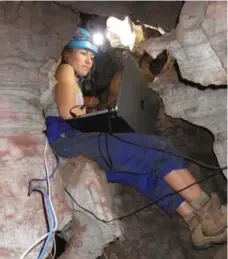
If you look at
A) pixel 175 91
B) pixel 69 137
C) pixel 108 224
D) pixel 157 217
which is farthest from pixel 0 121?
pixel 157 217

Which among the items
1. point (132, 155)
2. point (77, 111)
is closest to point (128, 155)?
point (132, 155)

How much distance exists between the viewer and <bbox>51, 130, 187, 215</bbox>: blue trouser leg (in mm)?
3424

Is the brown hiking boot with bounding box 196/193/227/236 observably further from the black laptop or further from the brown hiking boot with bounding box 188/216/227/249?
the black laptop

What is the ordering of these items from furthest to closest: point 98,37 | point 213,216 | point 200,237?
point 98,37 → point 200,237 → point 213,216

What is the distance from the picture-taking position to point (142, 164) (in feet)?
11.5

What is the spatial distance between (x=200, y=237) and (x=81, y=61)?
6.70 ft

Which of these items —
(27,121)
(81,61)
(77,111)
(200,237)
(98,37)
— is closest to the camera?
(200,237)

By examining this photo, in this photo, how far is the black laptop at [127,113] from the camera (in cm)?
335

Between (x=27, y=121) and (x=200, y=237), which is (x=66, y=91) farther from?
(x=200, y=237)

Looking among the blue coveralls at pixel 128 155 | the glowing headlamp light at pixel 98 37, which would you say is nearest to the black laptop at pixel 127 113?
the blue coveralls at pixel 128 155

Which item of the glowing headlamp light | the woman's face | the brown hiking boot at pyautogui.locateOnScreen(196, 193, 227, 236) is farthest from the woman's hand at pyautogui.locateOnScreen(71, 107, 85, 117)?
the glowing headlamp light

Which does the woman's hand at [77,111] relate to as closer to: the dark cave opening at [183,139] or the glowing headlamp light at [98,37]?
the dark cave opening at [183,139]

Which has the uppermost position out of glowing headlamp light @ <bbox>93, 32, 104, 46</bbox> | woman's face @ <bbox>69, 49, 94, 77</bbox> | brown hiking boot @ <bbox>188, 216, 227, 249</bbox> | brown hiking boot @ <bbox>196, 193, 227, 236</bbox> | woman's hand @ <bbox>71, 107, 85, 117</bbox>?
glowing headlamp light @ <bbox>93, 32, 104, 46</bbox>

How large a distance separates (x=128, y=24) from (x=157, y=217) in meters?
2.63
